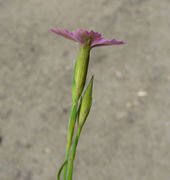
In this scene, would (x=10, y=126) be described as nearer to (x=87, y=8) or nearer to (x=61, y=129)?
(x=61, y=129)

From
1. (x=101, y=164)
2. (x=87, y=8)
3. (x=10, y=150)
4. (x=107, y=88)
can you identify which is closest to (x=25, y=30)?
(x=87, y=8)

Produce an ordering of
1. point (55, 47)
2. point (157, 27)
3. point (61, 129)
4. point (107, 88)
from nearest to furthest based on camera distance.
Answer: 1. point (61, 129)
2. point (107, 88)
3. point (55, 47)
4. point (157, 27)

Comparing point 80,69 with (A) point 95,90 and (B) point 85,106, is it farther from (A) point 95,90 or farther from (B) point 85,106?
(A) point 95,90

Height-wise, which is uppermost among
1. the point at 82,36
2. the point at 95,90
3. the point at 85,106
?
the point at 95,90

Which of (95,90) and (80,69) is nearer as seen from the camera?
(80,69)

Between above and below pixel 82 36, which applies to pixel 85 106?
below

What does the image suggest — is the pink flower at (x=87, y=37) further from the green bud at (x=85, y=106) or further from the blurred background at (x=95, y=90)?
the blurred background at (x=95, y=90)

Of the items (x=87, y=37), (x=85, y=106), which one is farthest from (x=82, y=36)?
(x=85, y=106)
